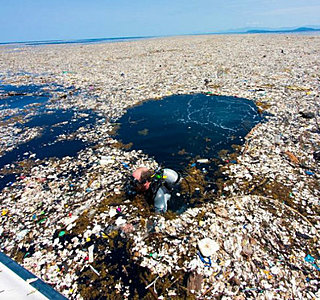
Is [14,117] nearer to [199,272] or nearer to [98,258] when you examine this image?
[98,258]

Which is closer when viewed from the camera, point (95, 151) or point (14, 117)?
point (95, 151)

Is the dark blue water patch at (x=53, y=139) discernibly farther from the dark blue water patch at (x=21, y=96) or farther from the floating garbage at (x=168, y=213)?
the dark blue water patch at (x=21, y=96)

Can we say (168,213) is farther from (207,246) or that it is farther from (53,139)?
(53,139)

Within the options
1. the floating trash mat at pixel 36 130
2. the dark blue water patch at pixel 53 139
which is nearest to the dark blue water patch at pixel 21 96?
the floating trash mat at pixel 36 130

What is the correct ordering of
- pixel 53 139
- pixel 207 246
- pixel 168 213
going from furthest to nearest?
1. pixel 53 139
2. pixel 168 213
3. pixel 207 246

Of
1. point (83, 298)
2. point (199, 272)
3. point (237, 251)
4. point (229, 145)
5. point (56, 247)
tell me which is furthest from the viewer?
point (229, 145)

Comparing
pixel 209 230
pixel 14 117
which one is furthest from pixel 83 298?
pixel 14 117

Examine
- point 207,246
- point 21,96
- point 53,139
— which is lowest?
point 207,246

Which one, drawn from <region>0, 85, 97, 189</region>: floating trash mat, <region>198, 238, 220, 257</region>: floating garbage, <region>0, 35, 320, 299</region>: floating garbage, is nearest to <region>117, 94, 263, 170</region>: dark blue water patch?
<region>0, 35, 320, 299</region>: floating garbage

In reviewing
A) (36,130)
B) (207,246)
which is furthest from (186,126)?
(36,130)
